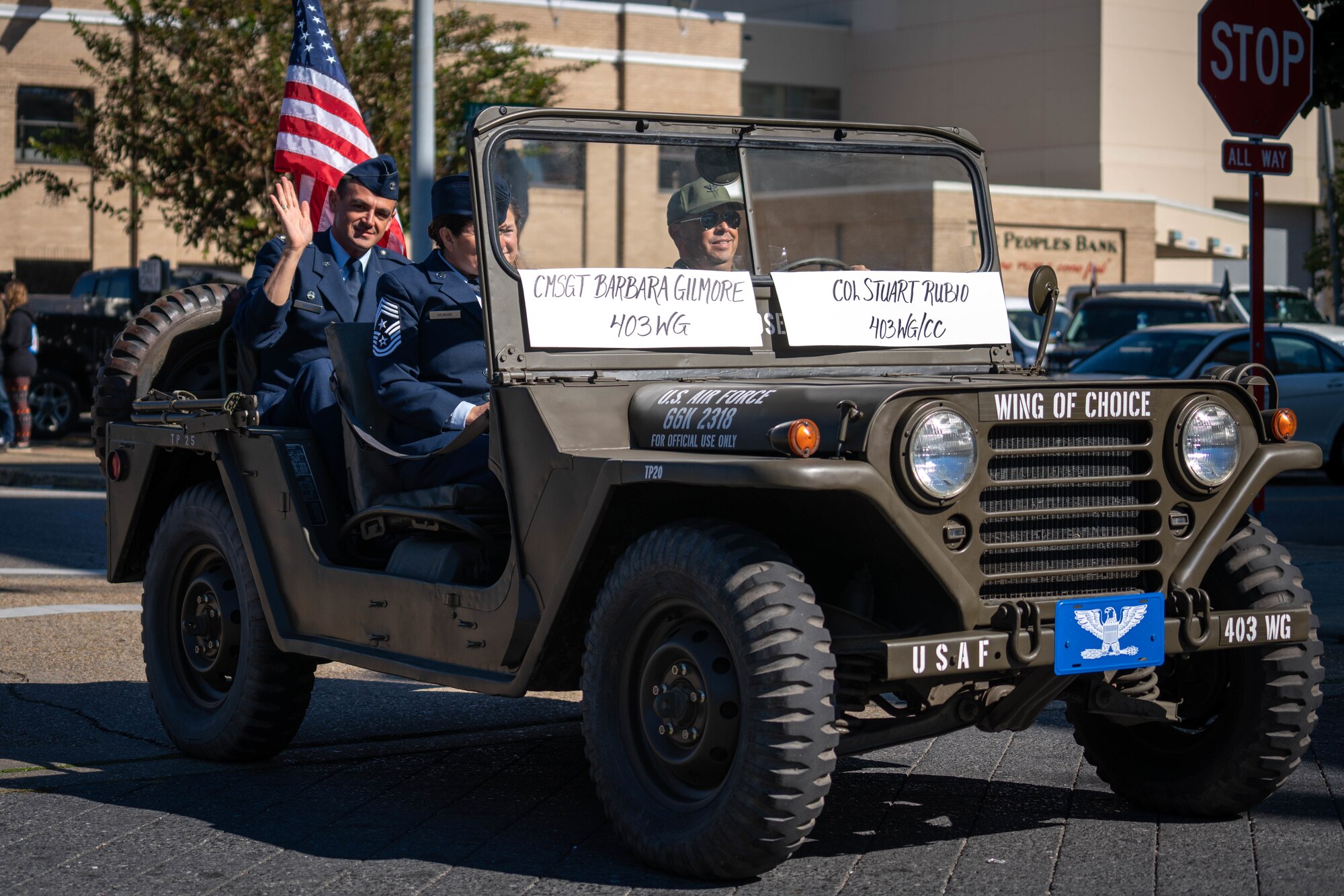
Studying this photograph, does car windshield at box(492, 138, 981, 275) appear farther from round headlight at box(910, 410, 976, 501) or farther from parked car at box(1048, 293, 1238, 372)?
parked car at box(1048, 293, 1238, 372)

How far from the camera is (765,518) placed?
491 cm

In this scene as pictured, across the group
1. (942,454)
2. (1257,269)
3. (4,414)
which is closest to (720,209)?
(942,454)

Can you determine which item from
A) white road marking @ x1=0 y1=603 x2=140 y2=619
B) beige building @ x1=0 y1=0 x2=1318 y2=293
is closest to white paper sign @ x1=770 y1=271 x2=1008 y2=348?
white road marking @ x1=0 y1=603 x2=140 y2=619

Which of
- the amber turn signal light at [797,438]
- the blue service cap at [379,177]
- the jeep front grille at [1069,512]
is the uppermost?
the blue service cap at [379,177]

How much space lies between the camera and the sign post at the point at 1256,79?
376 inches

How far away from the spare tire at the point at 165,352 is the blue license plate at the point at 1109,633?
364 cm

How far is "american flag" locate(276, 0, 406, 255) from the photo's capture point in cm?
990

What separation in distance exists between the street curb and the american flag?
7828 millimetres

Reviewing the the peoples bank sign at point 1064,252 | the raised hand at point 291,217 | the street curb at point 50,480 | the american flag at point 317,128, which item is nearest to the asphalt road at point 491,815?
the raised hand at point 291,217

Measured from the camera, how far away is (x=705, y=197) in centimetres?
557

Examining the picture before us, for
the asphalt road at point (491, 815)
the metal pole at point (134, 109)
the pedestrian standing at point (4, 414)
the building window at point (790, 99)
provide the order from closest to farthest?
the asphalt road at point (491, 815) < the pedestrian standing at point (4, 414) < the metal pole at point (134, 109) < the building window at point (790, 99)

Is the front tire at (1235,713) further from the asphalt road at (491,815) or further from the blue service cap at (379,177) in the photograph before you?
the blue service cap at (379,177)

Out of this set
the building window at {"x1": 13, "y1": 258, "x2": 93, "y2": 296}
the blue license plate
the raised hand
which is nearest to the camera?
the blue license plate

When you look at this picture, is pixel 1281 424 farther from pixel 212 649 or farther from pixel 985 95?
pixel 985 95
